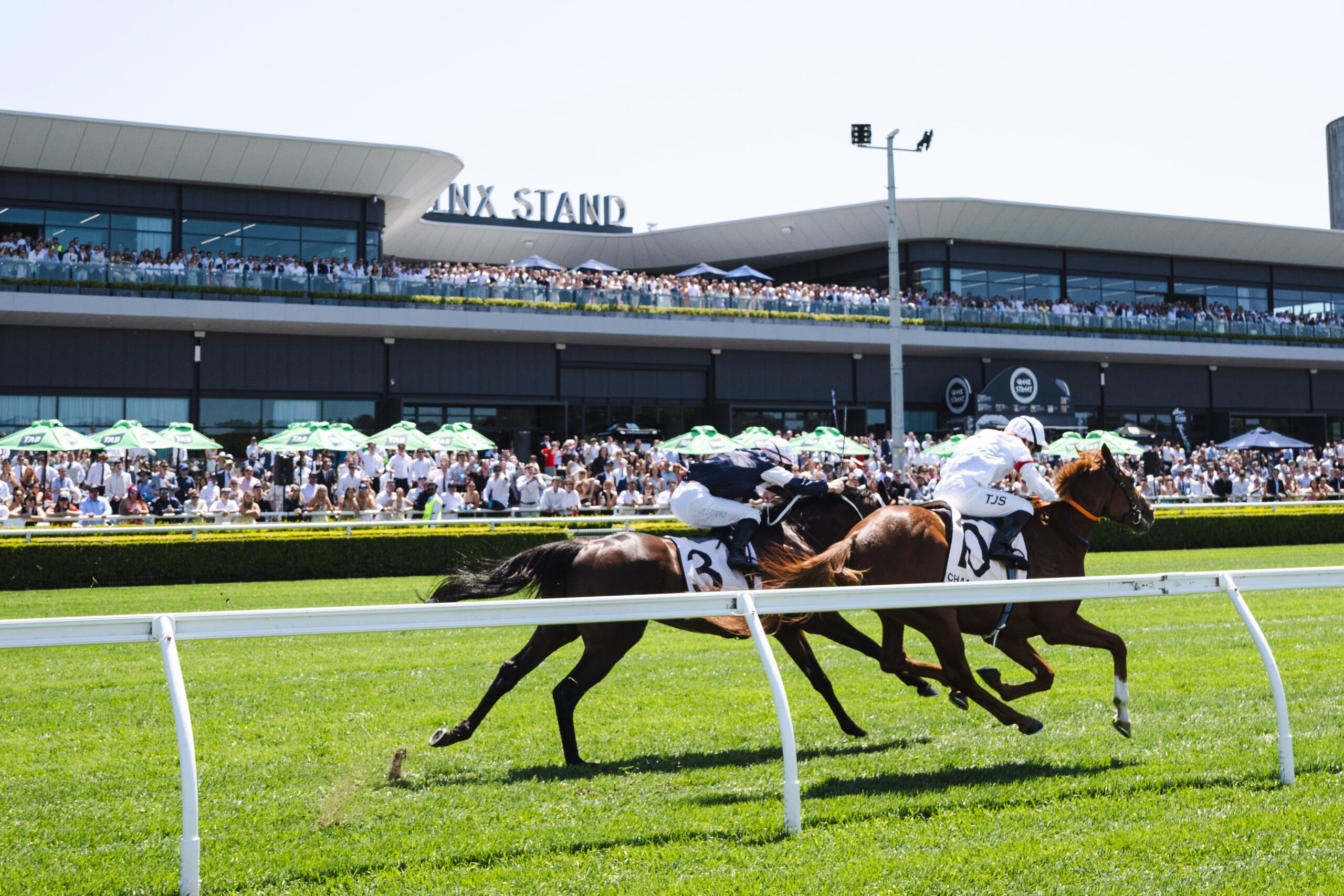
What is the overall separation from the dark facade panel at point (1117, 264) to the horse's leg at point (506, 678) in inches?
1495

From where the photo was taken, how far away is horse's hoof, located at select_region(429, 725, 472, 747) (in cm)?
551

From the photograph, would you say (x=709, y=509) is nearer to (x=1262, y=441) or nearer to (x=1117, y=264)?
(x=1262, y=441)

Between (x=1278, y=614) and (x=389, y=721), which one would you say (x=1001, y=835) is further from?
(x=1278, y=614)

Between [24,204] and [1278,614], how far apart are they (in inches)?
1108

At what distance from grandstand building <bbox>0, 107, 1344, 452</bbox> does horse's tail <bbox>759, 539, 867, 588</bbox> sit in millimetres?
23710

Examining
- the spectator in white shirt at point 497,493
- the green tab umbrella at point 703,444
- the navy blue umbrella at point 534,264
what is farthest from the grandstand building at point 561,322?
the spectator in white shirt at point 497,493

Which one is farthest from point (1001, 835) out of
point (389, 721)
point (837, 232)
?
point (837, 232)

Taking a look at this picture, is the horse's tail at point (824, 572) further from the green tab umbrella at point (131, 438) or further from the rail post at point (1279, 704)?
the green tab umbrella at point (131, 438)

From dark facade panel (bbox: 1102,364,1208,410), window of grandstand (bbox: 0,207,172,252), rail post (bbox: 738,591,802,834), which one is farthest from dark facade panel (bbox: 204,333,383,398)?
rail post (bbox: 738,591,802,834)

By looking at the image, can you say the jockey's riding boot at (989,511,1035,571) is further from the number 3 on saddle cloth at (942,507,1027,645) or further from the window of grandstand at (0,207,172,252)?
the window of grandstand at (0,207,172,252)

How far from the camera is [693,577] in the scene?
20.1 ft

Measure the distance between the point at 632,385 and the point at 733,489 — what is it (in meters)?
26.8

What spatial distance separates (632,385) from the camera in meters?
33.3

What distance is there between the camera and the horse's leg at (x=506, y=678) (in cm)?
552
